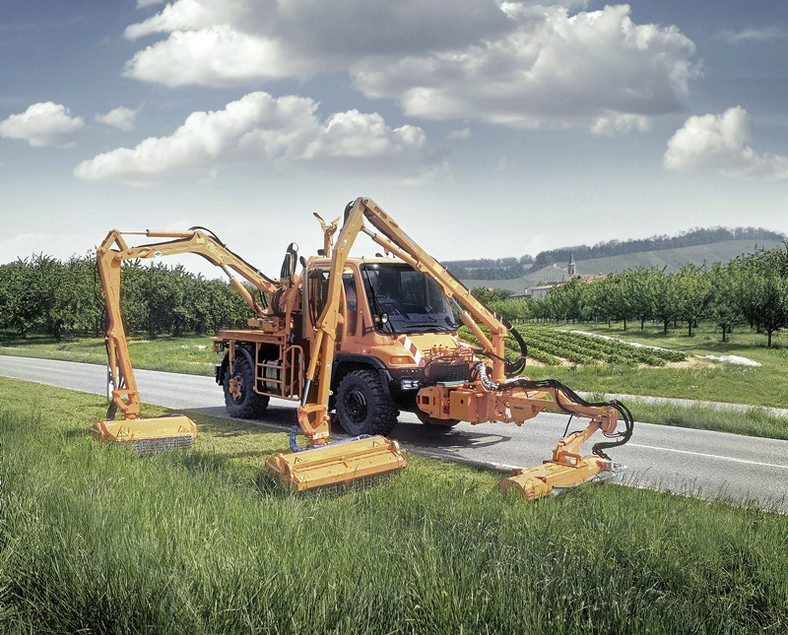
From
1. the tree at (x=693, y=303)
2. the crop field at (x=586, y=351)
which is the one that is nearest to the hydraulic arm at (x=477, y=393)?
the crop field at (x=586, y=351)

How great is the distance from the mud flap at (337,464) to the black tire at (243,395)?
5.09 m

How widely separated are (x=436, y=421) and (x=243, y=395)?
3.79 metres

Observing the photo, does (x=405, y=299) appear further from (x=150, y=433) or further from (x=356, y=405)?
(x=150, y=433)

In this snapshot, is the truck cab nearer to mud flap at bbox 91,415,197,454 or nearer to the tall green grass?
mud flap at bbox 91,415,197,454

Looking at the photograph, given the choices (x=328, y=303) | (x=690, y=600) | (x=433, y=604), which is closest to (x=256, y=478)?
(x=328, y=303)

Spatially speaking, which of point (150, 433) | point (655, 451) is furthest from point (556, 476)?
point (150, 433)

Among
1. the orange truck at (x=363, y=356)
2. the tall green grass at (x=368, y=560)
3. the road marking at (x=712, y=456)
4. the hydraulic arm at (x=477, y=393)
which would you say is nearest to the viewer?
the tall green grass at (x=368, y=560)

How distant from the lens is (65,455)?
302 inches

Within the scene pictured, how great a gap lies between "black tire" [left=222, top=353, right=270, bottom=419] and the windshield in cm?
319

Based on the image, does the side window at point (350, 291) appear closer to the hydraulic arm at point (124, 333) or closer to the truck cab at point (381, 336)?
the truck cab at point (381, 336)

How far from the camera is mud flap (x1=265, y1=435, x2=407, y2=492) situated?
737 centimetres

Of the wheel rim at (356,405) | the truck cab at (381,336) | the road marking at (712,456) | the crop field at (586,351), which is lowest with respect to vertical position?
the road marking at (712,456)

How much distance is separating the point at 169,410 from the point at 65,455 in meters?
6.77

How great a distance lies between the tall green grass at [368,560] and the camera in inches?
152
